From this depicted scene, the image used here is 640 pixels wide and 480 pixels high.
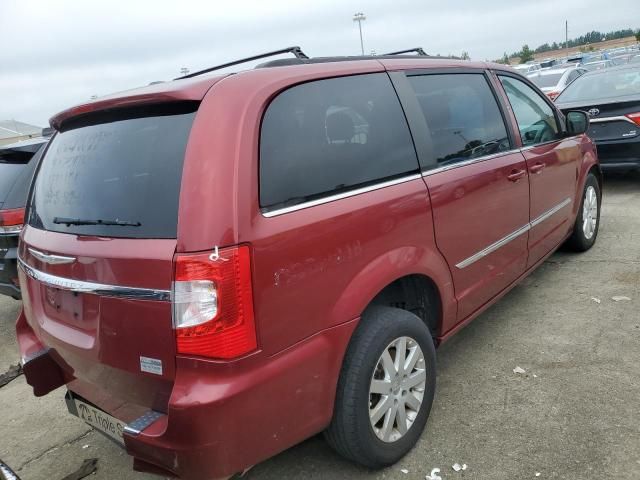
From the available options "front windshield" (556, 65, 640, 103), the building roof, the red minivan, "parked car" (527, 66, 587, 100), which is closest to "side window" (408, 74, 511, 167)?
the red minivan

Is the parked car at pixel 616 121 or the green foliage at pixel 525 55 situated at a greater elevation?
the green foliage at pixel 525 55

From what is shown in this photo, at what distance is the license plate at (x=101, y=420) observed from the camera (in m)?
2.12

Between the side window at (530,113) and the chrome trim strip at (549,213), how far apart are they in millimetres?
502

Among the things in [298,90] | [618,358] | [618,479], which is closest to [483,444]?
[618,479]

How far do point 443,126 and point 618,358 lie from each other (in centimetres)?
171

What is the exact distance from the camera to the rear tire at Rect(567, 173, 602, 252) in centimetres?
472

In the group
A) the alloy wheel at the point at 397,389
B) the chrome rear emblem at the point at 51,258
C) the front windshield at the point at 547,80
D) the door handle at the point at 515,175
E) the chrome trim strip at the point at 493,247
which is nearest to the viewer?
the chrome rear emblem at the point at 51,258

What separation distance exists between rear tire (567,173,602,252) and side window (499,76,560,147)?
Answer: 34.4 inches

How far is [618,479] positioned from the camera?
7.30 feet

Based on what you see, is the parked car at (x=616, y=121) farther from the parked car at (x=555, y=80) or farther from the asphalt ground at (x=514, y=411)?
the parked car at (x=555, y=80)

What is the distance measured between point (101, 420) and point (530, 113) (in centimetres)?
340

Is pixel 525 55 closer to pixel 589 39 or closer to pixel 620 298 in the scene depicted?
pixel 589 39

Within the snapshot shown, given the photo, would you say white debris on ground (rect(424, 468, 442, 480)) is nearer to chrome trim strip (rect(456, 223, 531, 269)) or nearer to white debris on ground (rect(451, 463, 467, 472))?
white debris on ground (rect(451, 463, 467, 472))

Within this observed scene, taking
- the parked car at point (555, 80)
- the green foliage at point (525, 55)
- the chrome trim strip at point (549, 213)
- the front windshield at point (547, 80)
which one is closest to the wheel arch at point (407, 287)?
the chrome trim strip at point (549, 213)
